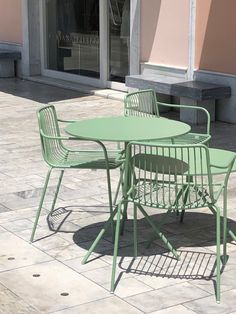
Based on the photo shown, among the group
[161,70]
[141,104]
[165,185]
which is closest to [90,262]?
[165,185]

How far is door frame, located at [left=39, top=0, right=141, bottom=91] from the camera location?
34.6 feet

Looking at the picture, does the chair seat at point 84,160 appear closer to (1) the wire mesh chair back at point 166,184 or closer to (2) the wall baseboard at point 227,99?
(1) the wire mesh chair back at point 166,184

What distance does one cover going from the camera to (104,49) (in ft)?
38.4

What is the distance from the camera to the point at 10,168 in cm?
705

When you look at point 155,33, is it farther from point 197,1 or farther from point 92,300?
point 92,300

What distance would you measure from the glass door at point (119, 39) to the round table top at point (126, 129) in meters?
6.27

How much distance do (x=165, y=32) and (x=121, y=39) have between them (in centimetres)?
157

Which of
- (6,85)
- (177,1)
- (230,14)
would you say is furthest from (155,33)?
(6,85)

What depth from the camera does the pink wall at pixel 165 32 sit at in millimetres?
9703

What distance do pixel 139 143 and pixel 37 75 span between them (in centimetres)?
972

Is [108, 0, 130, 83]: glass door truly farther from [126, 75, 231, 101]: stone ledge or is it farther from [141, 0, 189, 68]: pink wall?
[126, 75, 231, 101]: stone ledge

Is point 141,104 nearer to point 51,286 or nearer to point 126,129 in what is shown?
point 126,129

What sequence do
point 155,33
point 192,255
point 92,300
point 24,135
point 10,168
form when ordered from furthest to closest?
1. point 155,33
2. point 24,135
3. point 10,168
4. point 192,255
5. point 92,300

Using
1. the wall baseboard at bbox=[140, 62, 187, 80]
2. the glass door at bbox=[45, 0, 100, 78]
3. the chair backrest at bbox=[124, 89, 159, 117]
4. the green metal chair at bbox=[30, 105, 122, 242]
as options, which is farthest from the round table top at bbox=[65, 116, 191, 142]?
the glass door at bbox=[45, 0, 100, 78]
